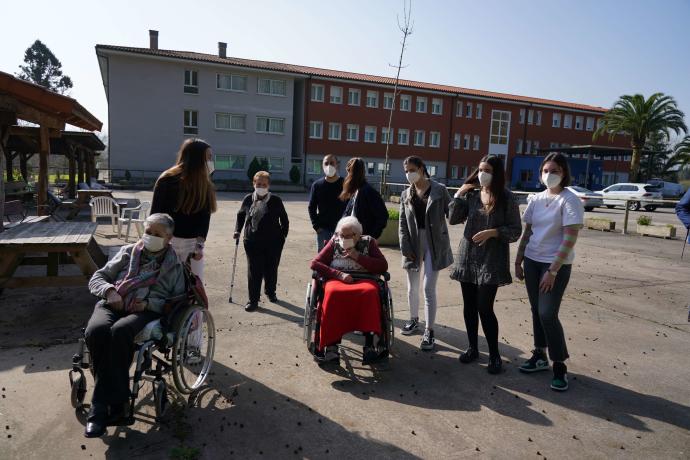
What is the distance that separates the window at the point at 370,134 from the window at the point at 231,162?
1116 centimetres

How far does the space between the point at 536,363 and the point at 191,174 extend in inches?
136

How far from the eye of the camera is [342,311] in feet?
14.0

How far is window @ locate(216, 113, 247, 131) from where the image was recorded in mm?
40438

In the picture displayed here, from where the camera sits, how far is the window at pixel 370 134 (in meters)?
45.3

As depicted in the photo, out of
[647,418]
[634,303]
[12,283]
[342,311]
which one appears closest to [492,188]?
[342,311]

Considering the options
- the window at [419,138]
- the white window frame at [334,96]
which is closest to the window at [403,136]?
the window at [419,138]

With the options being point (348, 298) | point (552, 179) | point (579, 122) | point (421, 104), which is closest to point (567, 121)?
point (579, 122)

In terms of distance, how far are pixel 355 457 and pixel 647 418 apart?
2.29 meters

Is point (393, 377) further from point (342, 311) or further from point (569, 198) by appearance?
point (569, 198)

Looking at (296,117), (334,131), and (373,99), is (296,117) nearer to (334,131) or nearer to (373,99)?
(334,131)

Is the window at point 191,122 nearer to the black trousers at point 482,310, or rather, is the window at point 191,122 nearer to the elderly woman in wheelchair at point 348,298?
the elderly woman in wheelchair at point 348,298

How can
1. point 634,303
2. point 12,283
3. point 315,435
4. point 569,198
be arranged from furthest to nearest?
point 634,303 → point 12,283 → point 569,198 → point 315,435

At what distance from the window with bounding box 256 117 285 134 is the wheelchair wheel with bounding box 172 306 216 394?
127 ft

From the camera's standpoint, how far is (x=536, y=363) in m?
4.57
